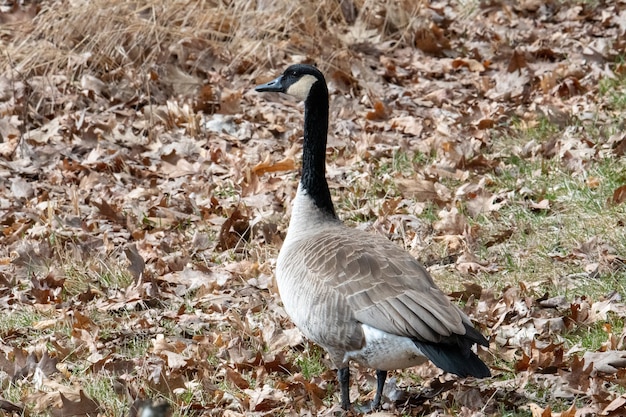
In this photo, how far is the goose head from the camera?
5016mm

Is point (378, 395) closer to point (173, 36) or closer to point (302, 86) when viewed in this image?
point (302, 86)

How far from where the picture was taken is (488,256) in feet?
18.8

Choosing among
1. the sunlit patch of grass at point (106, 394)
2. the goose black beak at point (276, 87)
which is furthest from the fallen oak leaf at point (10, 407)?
the goose black beak at point (276, 87)

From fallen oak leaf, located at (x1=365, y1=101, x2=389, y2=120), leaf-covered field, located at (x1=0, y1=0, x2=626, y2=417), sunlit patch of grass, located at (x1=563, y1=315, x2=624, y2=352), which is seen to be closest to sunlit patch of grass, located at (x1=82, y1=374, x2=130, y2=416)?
leaf-covered field, located at (x1=0, y1=0, x2=626, y2=417)

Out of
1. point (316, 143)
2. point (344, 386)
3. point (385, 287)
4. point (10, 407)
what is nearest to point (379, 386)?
point (344, 386)

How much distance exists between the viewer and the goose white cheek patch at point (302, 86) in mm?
5035

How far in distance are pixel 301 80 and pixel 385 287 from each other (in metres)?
1.59

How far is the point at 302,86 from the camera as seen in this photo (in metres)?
5.06

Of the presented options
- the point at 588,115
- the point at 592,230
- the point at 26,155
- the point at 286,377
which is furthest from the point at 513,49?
the point at 286,377

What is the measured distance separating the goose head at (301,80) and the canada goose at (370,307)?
851 mm

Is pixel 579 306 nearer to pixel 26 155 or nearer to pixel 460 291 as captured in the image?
pixel 460 291

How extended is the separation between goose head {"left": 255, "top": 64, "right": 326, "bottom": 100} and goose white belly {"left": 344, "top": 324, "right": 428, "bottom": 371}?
Answer: 1.65m

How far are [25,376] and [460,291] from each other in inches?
95.5

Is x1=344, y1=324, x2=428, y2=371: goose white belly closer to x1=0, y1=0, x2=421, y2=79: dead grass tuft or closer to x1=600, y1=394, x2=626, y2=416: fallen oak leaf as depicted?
x1=600, y1=394, x2=626, y2=416: fallen oak leaf
